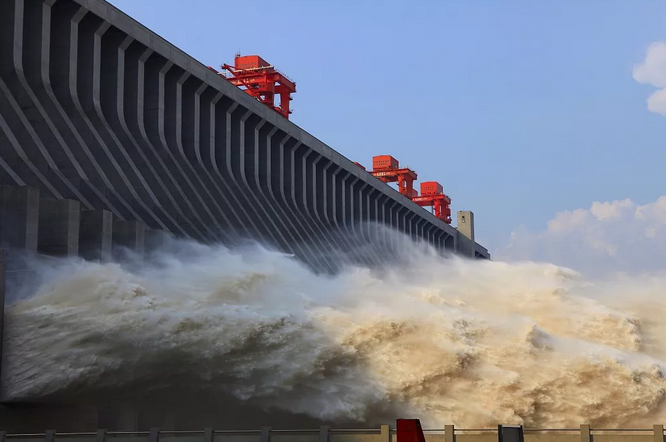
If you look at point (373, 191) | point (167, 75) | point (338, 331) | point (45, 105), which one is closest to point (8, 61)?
point (45, 105)

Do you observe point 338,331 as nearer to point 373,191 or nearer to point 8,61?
point 8,61

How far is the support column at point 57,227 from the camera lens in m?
28.0

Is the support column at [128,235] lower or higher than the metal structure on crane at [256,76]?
lower

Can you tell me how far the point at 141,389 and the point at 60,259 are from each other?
4621 mm

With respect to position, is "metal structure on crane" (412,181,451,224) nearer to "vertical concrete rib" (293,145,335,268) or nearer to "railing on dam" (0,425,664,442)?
"vertical concrete rib" (293,145,335,268)

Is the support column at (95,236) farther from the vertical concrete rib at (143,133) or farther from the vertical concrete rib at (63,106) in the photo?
the vertical concrete rib at (143,133)

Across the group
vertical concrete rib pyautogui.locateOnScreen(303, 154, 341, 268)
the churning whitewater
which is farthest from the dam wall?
the churning whitewater

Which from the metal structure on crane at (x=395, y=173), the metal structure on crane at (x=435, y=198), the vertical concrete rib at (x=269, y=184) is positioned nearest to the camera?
the vertical concrete rib at (x=269, y=184)

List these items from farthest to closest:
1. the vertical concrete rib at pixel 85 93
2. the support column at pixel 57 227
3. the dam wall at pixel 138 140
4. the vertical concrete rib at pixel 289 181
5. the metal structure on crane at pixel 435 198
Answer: the metal structure on crane at pixel 435 198, the vertical concrete rib at pixel 289 181, the vertical concrete rib at pixel 85 93, the dam wall at pixel 138 140, the support column at pixel 57 227

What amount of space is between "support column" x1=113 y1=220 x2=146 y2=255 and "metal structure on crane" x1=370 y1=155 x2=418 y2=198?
223 feet

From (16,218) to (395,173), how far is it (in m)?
73.2

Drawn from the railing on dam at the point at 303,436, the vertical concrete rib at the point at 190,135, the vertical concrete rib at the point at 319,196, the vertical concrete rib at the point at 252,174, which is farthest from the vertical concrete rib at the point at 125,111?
the vertical concrete rib at the point at 319,196

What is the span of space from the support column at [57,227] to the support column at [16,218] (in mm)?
1102

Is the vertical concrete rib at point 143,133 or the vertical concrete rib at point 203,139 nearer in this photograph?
the vertical concrete rib at point 143,133
